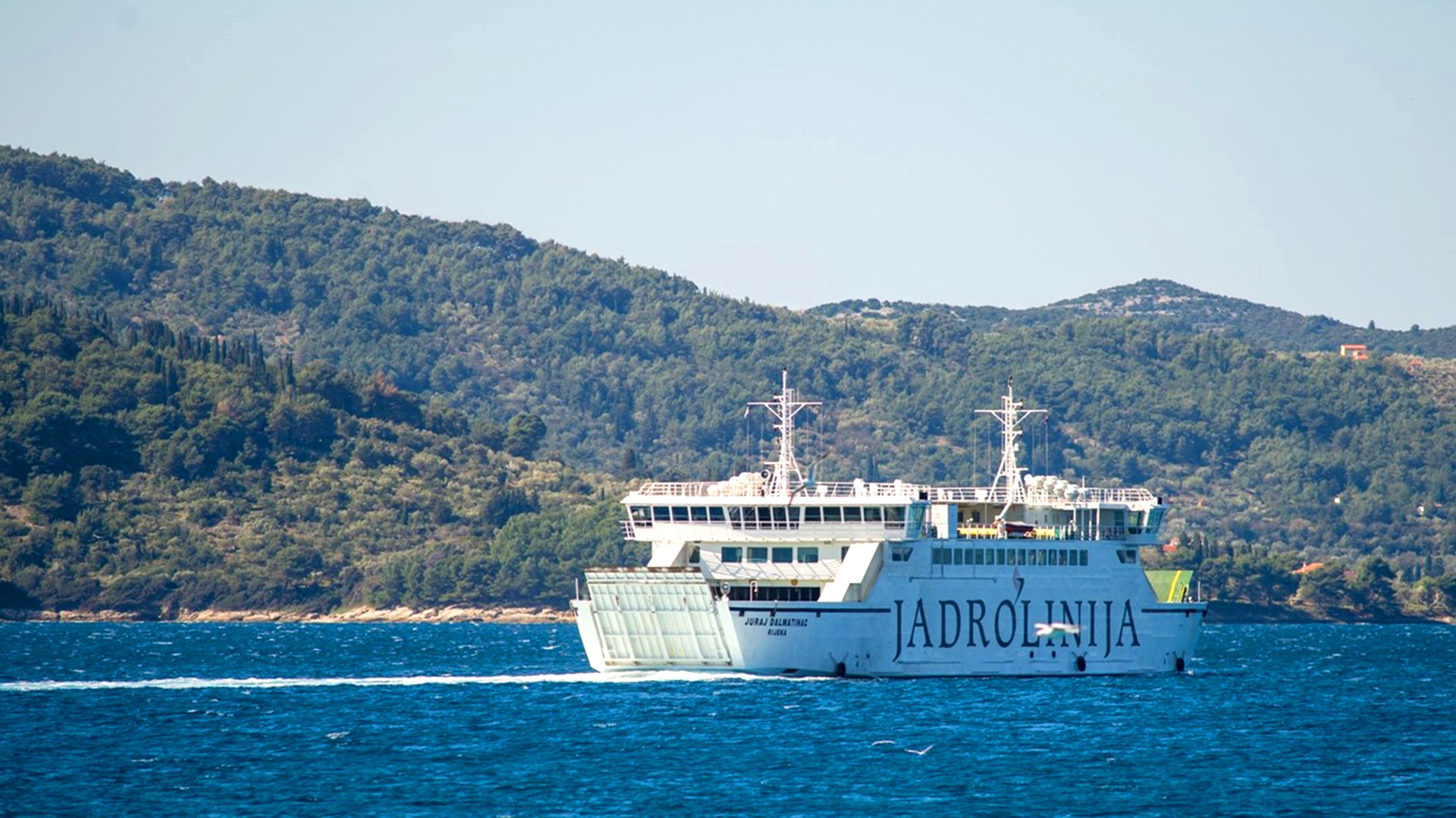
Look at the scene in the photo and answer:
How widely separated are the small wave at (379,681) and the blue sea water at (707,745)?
212mm

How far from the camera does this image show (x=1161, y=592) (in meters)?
94.1

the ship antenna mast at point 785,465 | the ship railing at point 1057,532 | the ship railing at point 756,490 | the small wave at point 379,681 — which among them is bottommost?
the small wave at point 379,681

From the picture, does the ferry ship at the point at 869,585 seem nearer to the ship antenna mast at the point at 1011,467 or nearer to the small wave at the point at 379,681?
the ship antenna mast at the point at 1011,467

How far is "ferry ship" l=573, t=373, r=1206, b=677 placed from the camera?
3120 inches

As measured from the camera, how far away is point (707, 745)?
2697 inches

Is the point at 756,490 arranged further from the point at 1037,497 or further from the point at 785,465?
the point at 1037,497

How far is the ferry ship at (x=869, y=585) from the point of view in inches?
3120

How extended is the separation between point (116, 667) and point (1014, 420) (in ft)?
143

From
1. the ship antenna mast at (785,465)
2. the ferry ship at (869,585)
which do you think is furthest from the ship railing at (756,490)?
the ship antenna mast at (785,465)

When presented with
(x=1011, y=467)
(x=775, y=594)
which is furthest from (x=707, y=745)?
(x=1011, y=467)

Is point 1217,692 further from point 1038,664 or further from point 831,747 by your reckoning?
point 831,747

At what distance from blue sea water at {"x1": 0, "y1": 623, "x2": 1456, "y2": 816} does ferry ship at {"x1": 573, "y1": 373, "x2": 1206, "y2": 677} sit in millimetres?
1383

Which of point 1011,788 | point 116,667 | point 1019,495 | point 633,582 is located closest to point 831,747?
point 1011,788

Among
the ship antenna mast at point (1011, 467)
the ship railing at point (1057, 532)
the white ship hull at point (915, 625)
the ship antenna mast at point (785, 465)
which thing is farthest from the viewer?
the ship antenna mast at point (1011, 467)
